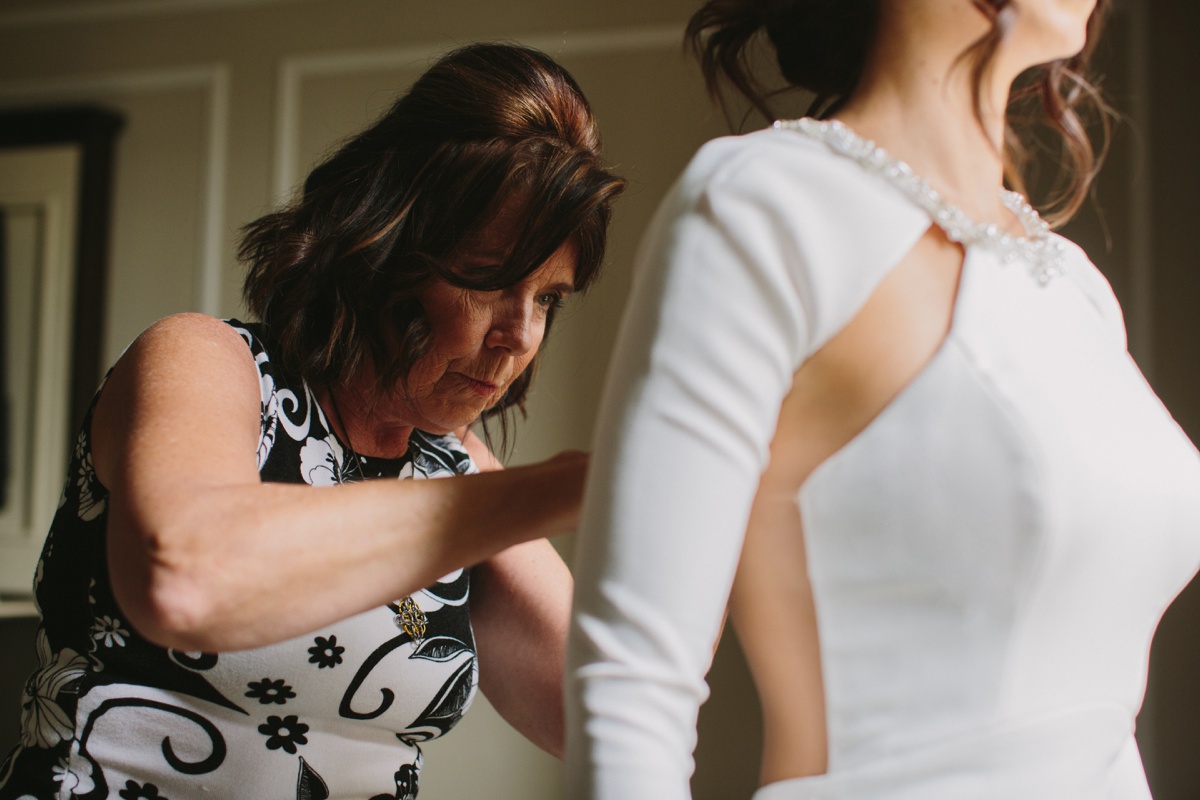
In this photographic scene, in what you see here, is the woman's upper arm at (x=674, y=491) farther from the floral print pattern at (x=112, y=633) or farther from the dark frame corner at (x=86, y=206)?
the dark frame corner at (x=86, y=206)

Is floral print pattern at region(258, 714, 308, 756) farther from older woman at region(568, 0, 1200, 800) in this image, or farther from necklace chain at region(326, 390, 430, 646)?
older woman at region(568, 0, 1200, 800)

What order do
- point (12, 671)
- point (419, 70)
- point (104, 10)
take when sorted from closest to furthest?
point (12, 671), point (419, 70), point (104, 10)

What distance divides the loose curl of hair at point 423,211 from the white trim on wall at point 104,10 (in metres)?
2.16

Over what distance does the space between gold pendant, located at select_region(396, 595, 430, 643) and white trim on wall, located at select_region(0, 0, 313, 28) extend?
93.7 inches

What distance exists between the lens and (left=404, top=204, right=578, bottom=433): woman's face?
0.92 metres

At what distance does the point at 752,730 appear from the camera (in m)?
2.28

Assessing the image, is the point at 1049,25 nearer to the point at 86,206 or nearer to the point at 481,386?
the point at 481,386

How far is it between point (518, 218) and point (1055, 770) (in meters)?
0.64

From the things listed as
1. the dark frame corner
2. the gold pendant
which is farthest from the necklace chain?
the dark frame corner

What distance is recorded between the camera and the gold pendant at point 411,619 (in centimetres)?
98

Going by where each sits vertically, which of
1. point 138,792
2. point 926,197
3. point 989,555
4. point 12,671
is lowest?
point 12,671

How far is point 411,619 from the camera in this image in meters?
0.99

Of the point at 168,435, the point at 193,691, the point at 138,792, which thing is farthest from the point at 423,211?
the point at 138,792

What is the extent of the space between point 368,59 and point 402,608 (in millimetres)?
2122
